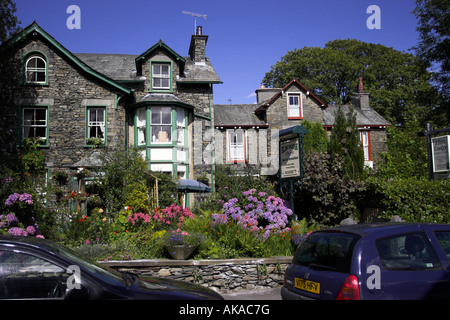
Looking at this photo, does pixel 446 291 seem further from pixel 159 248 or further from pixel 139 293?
pixel 159 248

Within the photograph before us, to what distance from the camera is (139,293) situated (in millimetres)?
3934

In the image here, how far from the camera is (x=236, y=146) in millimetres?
24047

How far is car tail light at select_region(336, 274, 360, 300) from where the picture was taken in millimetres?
4500

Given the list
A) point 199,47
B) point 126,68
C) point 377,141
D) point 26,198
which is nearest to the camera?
point 26,198

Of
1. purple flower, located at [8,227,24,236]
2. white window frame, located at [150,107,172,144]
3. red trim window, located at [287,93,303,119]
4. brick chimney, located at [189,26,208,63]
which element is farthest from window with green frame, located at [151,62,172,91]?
purple flower, located at [8,227,24,236]

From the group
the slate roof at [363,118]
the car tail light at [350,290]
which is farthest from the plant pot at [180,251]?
the slate roof at [363,118]

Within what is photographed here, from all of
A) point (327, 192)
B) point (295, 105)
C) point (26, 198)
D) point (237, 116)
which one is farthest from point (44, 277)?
point (295, 105)

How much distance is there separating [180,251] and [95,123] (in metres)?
11.9

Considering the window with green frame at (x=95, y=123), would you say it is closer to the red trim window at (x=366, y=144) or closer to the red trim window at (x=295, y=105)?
the red trim window at (x=295, y=105)

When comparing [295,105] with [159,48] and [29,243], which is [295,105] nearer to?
[159,48]

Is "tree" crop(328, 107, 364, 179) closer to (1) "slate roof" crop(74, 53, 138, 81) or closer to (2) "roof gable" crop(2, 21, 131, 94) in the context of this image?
(2) "roof gable" crop(2, 21, 131, 94)

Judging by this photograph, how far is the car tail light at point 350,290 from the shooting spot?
4500 millimetres

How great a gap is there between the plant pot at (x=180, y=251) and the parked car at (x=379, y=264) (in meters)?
3.52
